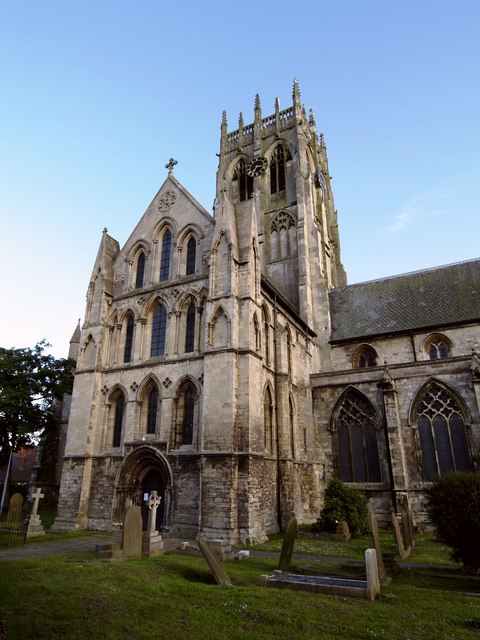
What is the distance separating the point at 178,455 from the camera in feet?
60.7

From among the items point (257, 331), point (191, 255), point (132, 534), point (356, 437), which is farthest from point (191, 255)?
point (132, 534)

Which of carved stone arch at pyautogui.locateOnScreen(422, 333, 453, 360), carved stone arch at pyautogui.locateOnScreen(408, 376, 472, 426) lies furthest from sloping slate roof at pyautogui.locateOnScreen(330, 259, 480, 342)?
carved stone arch at pyautogui.locateOnScreen(408, 376, 472, 426)

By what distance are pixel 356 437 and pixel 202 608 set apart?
17.4 meters

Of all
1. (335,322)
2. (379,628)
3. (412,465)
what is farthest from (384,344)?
(379,628)

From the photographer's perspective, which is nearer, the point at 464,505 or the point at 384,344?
the point at 464,505

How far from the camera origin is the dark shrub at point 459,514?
1018cm

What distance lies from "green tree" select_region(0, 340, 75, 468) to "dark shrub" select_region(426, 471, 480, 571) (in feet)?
77.3

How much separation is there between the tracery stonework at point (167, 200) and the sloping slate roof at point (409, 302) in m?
13.6

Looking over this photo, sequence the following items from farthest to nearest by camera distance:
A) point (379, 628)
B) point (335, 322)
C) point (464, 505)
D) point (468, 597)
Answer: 1. point (335, 322)
2. point (464, 505)
3. point (468, 597)
4. point (379, 628)

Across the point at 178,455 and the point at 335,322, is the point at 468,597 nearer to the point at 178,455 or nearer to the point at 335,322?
the point at 178,455

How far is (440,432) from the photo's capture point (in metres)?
21.3

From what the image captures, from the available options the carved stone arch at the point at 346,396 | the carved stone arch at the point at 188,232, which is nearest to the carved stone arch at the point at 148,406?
the carved stone arch at the point at 188,232

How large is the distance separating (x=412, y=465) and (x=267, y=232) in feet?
67.7

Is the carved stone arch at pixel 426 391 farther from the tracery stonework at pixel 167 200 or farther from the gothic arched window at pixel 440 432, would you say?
the tracery stonework at pixel 167 200
